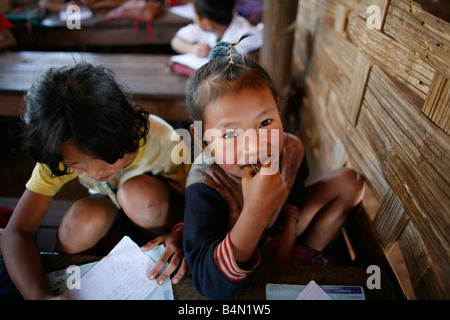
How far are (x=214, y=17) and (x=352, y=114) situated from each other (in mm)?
1224

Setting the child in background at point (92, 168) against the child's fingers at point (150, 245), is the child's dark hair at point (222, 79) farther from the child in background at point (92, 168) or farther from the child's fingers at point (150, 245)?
the child's fingers at point (150, 245)

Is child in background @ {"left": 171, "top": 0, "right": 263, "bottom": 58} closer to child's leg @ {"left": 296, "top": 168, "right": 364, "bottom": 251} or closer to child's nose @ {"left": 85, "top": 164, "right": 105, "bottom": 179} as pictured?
child's leg @ {"left": 296, "top": 168, "right": 364, "bottom": 251}

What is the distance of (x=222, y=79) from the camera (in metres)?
0.83

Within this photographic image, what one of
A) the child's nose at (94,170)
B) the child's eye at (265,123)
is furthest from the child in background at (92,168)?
the child's eye at (265,123)

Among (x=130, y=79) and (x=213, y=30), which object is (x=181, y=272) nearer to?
(x=130, y=79)

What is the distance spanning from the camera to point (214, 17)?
6.64ft

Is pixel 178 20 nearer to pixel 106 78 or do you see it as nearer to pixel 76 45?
pixel 76 45

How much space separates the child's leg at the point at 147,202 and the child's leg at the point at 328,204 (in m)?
0.53


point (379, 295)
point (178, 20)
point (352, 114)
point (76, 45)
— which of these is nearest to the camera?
point (379, 295)

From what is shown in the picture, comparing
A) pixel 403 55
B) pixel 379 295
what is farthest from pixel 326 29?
pixel 379 295

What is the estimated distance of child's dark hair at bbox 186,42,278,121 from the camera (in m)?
0.83

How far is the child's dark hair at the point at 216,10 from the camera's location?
1968 millimetres

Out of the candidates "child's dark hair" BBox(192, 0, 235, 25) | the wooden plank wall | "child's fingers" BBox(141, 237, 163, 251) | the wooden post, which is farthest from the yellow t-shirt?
"child's dark hair" BBox(192, 0, 235, 25)
